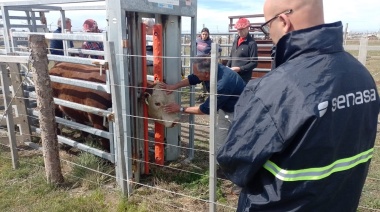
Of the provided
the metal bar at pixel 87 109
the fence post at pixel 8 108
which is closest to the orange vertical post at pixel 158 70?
the metal bar at pixel 87 109

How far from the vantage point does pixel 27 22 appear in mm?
7668

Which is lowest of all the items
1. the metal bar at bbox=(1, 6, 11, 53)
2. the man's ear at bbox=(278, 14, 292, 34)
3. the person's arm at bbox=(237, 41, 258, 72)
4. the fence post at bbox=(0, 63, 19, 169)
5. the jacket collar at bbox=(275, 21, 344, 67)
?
the fence post at bbox=(0, 63, 19, 169)

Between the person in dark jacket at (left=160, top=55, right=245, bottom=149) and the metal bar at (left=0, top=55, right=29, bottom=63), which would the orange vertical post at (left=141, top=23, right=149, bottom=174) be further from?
the metal bar at (left=0, top=55, right=29, bottom=63)

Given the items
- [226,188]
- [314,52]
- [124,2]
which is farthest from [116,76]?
[314,52]

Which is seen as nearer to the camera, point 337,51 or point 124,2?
point 337,51

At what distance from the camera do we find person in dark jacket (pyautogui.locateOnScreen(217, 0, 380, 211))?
1130 millimetres

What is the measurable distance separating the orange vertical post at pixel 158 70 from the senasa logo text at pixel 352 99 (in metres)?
2.47

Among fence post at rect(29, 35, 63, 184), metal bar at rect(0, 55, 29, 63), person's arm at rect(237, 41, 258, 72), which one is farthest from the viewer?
person's arm at rect(237, 41, 258, 72)

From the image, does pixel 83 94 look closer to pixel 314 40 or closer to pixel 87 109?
pixel 87 109

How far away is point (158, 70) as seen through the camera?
370 centimetres

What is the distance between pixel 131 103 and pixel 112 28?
2.81ft

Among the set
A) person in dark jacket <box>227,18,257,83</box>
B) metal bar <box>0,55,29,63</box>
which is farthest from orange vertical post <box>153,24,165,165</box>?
person in dark jacket <box>227,18,257,83</box>

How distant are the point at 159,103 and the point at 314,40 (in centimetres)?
252

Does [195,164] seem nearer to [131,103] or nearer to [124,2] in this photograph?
[131,103]
